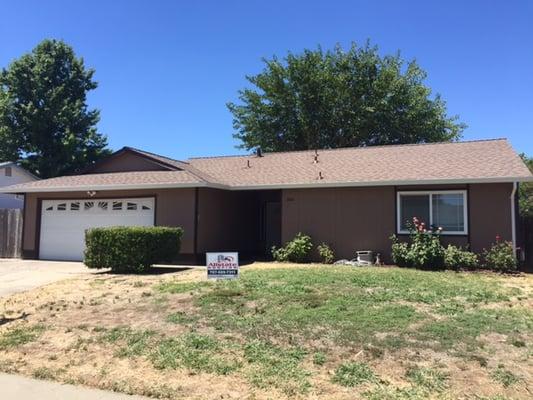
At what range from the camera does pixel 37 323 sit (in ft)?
27.0

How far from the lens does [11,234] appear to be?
2012 centimetres

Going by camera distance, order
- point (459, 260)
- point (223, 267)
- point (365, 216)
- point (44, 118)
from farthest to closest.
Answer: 1. point (44, 118)
2. point (365, 216)
3. point (459, 260)
4. point (223, 267)

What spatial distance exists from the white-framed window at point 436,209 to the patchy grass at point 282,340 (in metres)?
5.21

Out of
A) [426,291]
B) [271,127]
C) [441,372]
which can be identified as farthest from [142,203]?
[271,127]

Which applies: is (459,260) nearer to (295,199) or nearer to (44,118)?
(295,199)

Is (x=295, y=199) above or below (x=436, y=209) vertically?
above

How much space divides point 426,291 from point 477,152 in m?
9.34

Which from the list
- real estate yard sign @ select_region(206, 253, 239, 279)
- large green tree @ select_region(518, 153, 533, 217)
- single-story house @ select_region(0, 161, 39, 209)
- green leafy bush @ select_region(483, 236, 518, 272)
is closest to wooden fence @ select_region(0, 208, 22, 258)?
single-story house @ select_region(0, 161, 39, 209)

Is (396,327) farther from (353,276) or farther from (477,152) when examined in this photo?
(477,152)

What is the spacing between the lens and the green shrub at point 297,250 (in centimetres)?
1661

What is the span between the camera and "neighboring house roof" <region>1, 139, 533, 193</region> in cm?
1538

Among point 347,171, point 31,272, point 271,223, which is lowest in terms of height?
point 31,272

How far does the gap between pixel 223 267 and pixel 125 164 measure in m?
11.3

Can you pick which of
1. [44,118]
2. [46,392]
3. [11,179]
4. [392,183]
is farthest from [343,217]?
[44,118]
